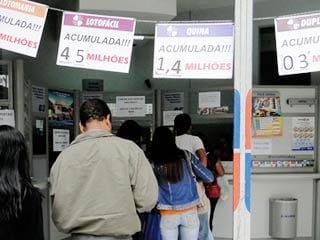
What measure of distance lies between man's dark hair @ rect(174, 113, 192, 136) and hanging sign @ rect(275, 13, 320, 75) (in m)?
1.80

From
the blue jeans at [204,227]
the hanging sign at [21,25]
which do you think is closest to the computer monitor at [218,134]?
the blue jeans at [204,227]

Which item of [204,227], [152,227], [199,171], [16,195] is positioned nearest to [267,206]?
[204,227]

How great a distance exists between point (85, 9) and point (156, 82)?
2524 mm

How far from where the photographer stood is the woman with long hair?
3361mm

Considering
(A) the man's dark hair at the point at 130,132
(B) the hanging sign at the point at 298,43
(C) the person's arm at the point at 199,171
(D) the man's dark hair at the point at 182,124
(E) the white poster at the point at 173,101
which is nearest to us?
(B) the hanging sign at the point at 298,43

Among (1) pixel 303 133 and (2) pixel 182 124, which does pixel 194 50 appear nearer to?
(2) pixel 182 124

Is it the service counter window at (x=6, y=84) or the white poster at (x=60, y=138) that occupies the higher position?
the service counter window at (x=6, y=84)

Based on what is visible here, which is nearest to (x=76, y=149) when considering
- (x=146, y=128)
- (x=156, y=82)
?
(x=146, y=128)

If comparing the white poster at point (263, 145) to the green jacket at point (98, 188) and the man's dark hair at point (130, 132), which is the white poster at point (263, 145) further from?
the green jacket at point (98, 188)

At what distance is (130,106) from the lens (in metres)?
5.26

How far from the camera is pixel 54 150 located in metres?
5.00

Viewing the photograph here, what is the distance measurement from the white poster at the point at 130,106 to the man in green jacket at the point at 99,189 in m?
2.94

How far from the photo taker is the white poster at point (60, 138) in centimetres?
497

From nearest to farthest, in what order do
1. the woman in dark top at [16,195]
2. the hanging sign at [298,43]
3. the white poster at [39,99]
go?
the woman in dark top at [16,195], the hanging sign at [298,43], the white poster at [39,99]
